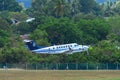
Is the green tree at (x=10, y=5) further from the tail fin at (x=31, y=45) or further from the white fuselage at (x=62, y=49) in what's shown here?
the white fuselage at (x=62, y=49)

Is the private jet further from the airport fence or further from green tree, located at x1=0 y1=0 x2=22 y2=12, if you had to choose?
green tree, located at x1=0 y1=0 x2=22 y2=12

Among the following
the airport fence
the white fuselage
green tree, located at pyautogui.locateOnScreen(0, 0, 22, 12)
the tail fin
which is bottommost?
the airport fence

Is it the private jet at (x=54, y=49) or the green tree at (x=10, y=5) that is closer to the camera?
the private jet at (x=54, y=49)

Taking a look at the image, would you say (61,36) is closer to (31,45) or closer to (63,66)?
(31,45)

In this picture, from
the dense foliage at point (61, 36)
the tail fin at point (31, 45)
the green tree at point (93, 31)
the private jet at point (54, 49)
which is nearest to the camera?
the dense foliage at point (61, 36)

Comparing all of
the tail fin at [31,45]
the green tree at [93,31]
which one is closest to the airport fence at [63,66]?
the tail fin at [31,45]

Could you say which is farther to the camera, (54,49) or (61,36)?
(61,36)

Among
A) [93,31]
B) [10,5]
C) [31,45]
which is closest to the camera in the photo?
[31,45]

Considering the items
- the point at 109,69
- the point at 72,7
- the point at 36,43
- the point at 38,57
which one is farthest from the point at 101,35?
the point at 72,7

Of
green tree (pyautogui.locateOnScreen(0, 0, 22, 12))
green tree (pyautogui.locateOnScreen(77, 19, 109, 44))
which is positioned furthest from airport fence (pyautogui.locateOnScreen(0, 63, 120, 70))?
green tree (pyautogui.locateOnScreen(0, 0, 22, 12))

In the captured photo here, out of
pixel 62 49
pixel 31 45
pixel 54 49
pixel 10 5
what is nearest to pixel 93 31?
pixel 62 49

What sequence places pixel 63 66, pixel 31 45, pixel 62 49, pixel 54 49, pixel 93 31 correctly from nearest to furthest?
pixel 63 66 → pixel 54 49 → pixel 31 45 → pixel 62 49 → pixel 93 31

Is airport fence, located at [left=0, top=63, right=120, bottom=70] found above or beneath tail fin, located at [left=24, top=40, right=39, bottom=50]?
beneath

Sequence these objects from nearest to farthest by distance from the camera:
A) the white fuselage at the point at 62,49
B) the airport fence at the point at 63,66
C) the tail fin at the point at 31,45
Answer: the airport fence at the point at 63,66, the white fuselage at the point at 62,49, the tail fin at the point at 31,45
